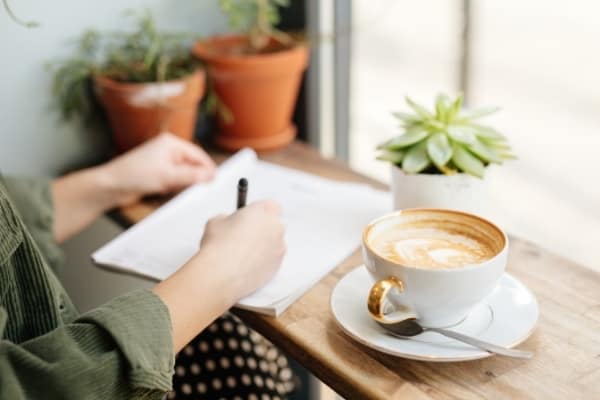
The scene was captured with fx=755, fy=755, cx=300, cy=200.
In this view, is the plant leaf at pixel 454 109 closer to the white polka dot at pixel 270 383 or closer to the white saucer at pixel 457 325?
the white saucer at pixel 457 325

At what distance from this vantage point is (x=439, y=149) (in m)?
0.91

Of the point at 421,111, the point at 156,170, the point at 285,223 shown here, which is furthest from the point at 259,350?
the point at 421,111

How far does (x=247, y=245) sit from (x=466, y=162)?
28 cm

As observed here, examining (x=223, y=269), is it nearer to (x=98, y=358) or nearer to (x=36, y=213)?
(x=98, y=358)

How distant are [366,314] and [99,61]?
0.73 m

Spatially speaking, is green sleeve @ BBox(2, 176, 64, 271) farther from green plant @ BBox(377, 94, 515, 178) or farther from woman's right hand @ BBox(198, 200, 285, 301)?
green plant @ BBox(377, 94, 515, 178)

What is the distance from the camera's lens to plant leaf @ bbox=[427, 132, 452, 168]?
0.90 meters

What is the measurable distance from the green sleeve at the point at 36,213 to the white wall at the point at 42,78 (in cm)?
16

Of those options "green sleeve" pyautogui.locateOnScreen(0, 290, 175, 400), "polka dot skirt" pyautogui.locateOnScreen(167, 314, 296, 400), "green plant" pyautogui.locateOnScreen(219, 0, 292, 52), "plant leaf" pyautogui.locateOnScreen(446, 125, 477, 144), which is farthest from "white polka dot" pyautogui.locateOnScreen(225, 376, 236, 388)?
"green plant" pyautogui.locateOnScreen(219, 0, 292, 52)

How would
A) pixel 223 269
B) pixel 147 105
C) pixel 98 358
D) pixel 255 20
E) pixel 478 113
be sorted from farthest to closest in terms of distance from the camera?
pixel 255 20, pixel 147 105, pixel 478 113, pixel 223 269, pixel 98 358

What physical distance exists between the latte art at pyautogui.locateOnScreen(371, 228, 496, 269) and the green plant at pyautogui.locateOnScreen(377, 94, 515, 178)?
0.14m

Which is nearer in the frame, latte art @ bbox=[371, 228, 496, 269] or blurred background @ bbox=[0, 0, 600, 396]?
latte art @ bbox=[371, 228, 496, 269]

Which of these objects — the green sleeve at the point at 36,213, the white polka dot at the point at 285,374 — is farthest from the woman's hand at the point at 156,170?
the white polka dot at the point at 285,374

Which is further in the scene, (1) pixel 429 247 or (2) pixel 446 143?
(2) pixel 446 143
